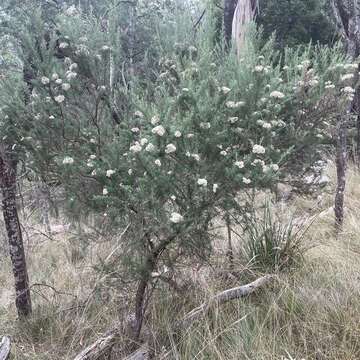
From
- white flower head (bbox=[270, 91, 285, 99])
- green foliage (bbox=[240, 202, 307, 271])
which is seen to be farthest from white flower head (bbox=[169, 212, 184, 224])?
green foliage (bbox=[240, 202, 307, 271])

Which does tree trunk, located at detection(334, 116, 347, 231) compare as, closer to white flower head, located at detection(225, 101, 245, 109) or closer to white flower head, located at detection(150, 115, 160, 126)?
white flower head, located at detection(225, 101, 245, 109)

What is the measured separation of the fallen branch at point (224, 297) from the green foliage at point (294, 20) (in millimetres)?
6154

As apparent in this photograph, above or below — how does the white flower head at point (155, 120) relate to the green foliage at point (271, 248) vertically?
above

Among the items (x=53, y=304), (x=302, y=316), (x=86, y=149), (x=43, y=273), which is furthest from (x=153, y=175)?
(x=43, y=273)

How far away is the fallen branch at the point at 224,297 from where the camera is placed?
3004 mm

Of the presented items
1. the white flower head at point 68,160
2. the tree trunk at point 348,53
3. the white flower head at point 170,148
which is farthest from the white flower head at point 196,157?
the tree trunk at point 348,53

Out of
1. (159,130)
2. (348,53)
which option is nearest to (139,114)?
(159,130)

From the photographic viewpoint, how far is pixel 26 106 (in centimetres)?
270

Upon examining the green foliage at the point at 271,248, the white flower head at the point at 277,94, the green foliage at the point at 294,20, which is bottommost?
the green foliage at the point at 271,248

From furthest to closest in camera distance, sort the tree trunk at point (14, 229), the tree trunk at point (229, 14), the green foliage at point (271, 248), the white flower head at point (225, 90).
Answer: the tree trunk at point (229, 14), the green foliage at point (271, 248), the tree trunk at point (14, 229), the white flower head at point (225, 90)

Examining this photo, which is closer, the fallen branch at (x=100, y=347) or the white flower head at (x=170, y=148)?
the white flower head at (x=170, y=148)

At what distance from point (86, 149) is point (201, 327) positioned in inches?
53.4

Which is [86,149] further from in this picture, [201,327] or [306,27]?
[306,27]

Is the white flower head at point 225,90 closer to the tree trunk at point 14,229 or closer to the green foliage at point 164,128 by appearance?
the green foliage at point 164,128
